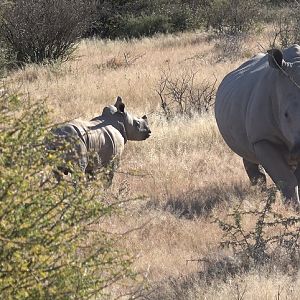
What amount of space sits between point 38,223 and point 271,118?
16.0ft

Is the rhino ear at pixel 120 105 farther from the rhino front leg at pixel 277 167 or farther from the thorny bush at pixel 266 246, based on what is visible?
the thorny bush at pixel 266 246

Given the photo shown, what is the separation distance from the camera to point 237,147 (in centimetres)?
961

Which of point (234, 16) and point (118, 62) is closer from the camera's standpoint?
point (118, 62)

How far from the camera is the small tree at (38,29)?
79.4ft

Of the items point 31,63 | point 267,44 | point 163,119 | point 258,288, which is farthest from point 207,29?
point 258,288

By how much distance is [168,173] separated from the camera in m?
10.1

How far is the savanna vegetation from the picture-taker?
4195 millimetres

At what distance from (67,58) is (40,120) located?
20466 mm

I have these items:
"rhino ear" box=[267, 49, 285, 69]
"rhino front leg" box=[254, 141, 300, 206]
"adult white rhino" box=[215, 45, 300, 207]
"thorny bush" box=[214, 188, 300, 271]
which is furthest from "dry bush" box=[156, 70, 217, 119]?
"thorny bush" box=[214, 188, 300, 271]

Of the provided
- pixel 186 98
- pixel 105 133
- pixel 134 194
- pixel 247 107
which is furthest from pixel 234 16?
pixel 134 194

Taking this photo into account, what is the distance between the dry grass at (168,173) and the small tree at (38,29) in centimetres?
95

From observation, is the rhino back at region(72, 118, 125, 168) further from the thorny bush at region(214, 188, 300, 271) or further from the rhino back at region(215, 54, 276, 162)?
the thorny bush at region(214, 188, 300, 271)

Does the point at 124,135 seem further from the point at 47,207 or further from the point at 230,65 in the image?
the point at 230,65

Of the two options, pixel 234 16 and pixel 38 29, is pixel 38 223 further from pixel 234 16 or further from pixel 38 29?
pixel 234 16
